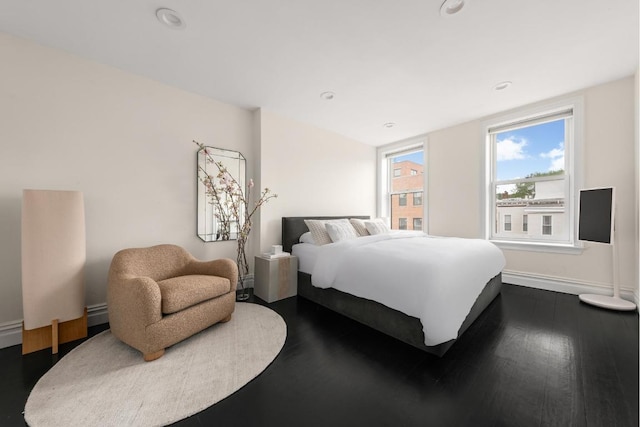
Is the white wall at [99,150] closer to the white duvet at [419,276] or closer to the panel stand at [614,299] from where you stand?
the white duvet at [419,276]

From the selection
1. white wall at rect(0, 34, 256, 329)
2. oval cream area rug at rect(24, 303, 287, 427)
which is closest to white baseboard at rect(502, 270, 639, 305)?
oval cream area rug at rect(24, 303, 287, 427)

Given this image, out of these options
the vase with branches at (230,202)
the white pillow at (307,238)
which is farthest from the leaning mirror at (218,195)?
the white pillow at (307,238)

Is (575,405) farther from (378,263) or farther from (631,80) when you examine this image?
(631,80)

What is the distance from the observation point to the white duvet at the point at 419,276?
176 cm

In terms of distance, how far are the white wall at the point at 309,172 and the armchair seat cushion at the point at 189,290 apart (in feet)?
4.04

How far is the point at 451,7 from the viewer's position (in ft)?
6.01

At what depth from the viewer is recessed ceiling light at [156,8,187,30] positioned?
6.12 feet

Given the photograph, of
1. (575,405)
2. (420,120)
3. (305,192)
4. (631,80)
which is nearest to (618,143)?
(631,80)

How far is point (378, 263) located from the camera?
→ 221 cm

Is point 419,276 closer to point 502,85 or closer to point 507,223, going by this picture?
point 502,85

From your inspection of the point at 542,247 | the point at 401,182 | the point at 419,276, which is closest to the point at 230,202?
the point at 419,276

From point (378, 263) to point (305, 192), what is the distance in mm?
2135

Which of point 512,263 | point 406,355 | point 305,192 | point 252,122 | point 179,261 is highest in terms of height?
point 252,122

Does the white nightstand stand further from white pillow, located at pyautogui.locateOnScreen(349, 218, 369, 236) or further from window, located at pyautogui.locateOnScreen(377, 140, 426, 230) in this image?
window, located at pyautogui.locateOnScreen(377, 140, 426, 230)
